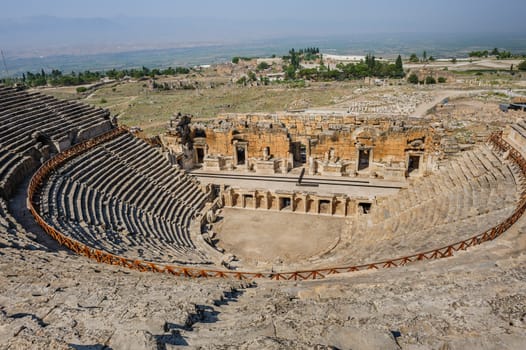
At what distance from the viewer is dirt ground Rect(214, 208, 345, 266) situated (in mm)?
20734

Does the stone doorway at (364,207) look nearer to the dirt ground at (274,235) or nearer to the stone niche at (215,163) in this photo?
the dirt ground at (274,235)

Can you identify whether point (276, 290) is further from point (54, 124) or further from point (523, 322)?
point (54, 124)

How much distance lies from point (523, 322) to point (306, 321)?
4.90 meters

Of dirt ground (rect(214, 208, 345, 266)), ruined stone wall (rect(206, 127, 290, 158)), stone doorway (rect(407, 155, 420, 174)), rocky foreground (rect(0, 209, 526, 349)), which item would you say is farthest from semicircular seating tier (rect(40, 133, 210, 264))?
stone doorway (rect(407, 155, 420, 174))

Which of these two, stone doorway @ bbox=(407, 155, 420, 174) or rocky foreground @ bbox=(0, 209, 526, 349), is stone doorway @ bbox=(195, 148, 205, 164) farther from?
rocky foreground @ bbox=(0, 209, 526, 349)

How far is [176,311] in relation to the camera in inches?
355

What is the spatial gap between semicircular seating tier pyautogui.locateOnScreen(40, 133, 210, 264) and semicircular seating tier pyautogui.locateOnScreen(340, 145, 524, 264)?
8956 mm

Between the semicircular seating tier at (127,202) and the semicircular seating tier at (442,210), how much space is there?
8.96 meters

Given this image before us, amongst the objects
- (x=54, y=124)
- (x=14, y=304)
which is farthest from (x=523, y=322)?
(x=54, y=124)

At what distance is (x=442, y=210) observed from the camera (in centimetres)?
1866

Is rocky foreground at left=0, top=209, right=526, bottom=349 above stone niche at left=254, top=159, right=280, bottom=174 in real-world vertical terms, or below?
above

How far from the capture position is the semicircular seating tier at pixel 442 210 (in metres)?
15.2

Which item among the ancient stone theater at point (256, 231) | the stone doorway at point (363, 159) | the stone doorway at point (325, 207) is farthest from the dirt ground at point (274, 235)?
the stone doorway at point (363, 159)

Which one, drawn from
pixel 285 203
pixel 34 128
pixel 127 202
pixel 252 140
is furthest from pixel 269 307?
pixel 252 140
